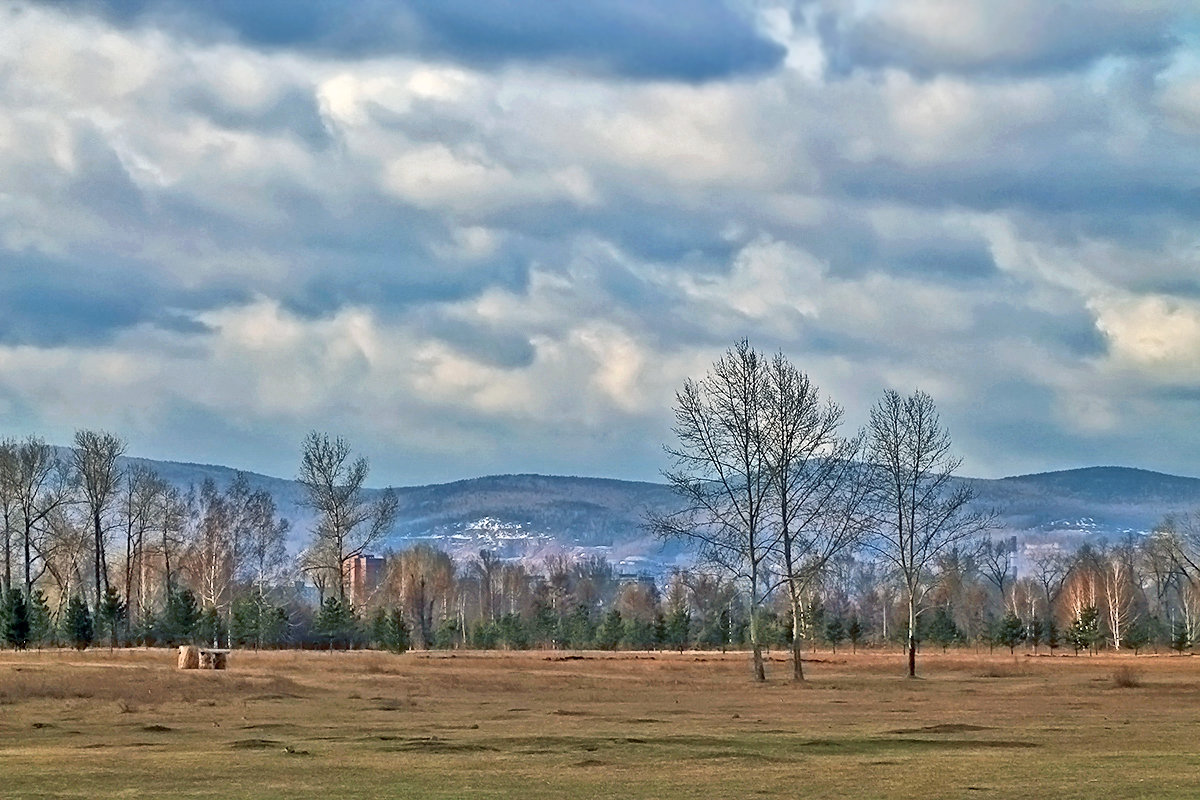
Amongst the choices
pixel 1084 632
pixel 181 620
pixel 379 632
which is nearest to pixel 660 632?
pixel 379 632

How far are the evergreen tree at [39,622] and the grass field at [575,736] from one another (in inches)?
1565

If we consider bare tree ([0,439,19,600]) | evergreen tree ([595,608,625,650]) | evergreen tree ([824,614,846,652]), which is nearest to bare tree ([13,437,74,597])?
bare tree ([0,439,19,600])

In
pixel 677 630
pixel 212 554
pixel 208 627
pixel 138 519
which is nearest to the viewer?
pixel 208 627

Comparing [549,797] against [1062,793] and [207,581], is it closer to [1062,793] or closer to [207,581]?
[1062,793]

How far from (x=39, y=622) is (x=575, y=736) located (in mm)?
77215

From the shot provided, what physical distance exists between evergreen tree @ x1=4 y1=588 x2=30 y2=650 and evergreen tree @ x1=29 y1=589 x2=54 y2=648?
2.60 meters

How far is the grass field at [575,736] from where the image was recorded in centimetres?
2419

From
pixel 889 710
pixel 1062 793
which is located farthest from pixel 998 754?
pixel 889 710

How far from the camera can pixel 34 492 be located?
120938mm

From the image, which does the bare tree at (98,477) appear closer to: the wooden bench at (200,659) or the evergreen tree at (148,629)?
the evergreen tree at (148,629)

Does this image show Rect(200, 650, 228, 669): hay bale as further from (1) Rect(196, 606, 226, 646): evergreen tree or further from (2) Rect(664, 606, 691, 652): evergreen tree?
(2) Rect(664, 606, 691, 652): evergreen tree

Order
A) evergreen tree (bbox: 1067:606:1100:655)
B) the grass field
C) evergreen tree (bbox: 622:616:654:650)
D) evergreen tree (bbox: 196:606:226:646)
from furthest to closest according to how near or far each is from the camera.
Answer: evergreen tree (bbox: 622:616:654:650)
evergreen tree (bbox: 1067:606:1100:655)
evergreen tree (bbox: 196:606:226:646)
the grass field

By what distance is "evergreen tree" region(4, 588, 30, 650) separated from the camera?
9275 centimetres

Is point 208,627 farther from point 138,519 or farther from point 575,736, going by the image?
point 575,736
